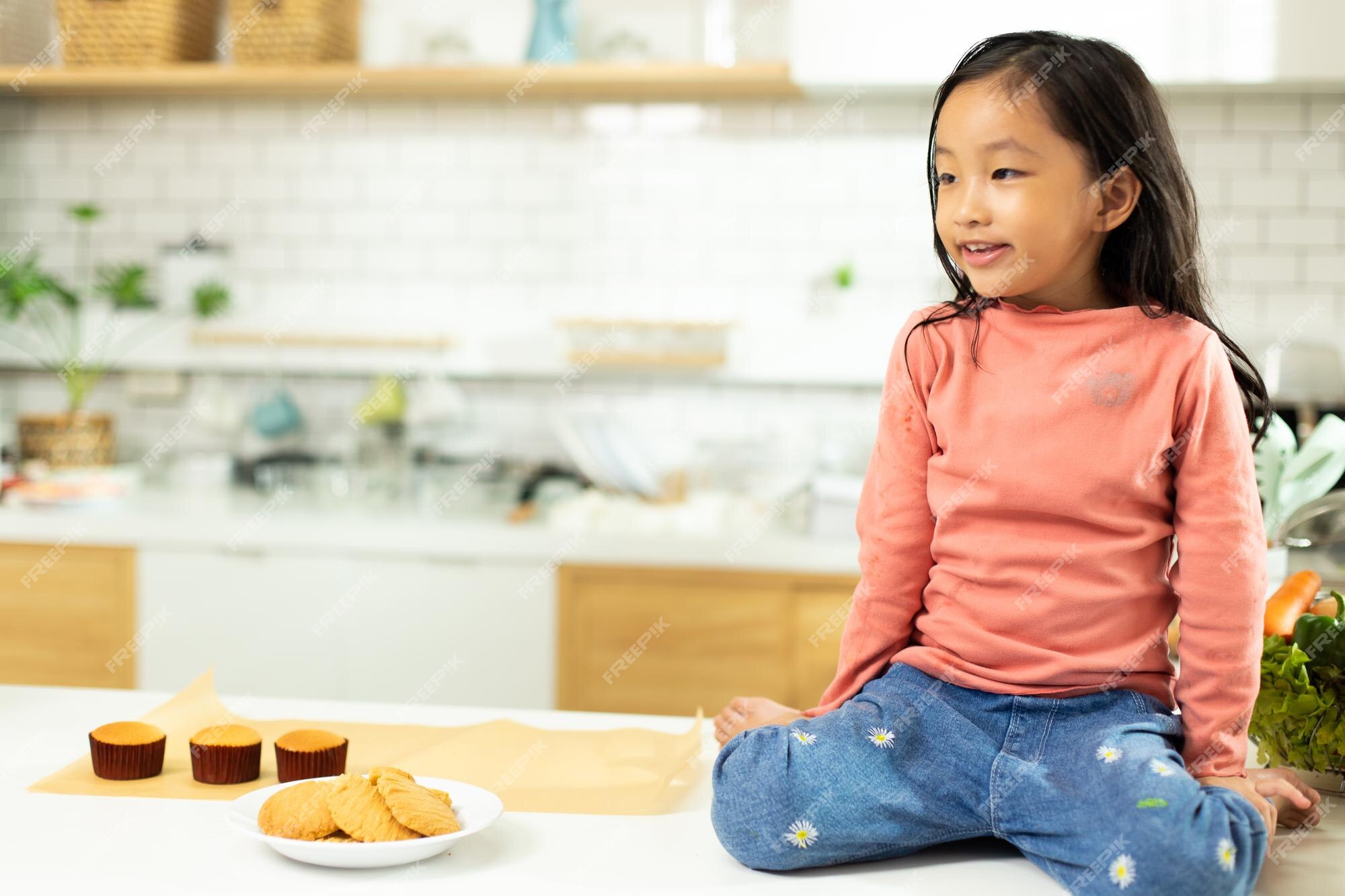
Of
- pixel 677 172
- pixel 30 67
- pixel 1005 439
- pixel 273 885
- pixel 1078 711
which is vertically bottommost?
pixel 273 885

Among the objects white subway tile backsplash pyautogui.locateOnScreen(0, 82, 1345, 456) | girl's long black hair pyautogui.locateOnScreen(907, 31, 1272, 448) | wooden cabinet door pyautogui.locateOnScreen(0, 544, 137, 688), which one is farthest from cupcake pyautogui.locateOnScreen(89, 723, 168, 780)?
white subway tile backsplash pyautogui.locateOnScreen(0, 82, 1345, 456)

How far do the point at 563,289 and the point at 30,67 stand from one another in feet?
4.79

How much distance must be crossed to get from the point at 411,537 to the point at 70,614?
803 mm

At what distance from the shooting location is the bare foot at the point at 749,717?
1340 millimetres

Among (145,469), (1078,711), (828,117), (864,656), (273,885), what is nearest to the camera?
(273,885)

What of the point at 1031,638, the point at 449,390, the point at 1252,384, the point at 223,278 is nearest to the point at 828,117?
the point at 449,390

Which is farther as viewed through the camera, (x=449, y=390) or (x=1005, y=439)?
(x=449, y=390)

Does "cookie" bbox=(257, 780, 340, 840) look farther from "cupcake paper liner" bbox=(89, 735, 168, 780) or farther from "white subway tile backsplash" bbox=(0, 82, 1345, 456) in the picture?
"white subway tile backsplash" bbox=(0, 82, 1345, 456)

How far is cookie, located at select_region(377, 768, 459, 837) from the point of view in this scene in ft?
3.50

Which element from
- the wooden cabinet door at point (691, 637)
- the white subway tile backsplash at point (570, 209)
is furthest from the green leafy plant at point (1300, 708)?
the white subway tile backsplash at point (570, 209)

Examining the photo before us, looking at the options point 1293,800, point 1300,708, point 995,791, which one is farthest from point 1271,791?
point 995,791

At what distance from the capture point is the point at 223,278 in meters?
3.33

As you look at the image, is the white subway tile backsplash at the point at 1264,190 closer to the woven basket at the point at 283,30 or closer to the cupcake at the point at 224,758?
the woven basket at the point at 283,30

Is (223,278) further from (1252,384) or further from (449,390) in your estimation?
(1252,384)
